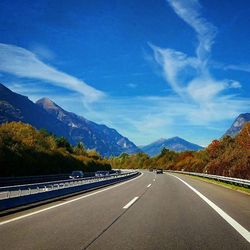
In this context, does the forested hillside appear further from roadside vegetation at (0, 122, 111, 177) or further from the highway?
the highway

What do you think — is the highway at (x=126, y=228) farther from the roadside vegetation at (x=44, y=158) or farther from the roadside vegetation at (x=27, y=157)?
the roadside vegetation at (x=27, y=157)

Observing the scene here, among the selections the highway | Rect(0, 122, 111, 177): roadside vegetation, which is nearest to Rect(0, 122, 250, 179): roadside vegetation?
Rect(0, 122, 111, 177): roadside vegetation

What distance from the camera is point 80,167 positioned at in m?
82.2

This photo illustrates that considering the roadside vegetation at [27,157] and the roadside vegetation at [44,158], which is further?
the roadside vegetation at [27,157]

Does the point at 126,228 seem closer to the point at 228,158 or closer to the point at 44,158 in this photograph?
the point at 228,158

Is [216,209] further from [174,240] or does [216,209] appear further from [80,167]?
[80,167]

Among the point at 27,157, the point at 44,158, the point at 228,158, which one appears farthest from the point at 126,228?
the point at 44,158

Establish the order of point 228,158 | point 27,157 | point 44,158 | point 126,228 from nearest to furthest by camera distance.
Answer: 1. point 126,228
2. point 27,157
3. point 228,158
4. point 44,158

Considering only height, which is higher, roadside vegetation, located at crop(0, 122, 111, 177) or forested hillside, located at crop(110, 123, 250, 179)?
forested hillside, located at crop(110, 123, 250, 179)

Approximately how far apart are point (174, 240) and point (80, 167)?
75.0m

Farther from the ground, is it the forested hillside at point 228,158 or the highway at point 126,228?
the forested hillside at point 228,158

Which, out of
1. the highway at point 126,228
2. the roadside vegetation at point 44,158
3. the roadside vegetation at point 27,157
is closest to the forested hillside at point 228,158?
the roadside vegetation at point 44,158

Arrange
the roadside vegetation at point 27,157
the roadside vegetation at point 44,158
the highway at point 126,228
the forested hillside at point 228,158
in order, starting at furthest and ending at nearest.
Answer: the roadside vegetation at point 27,157
the roadside vegetation at point 44,158
the forested hillside at point 228,158
the highway at point 126,228

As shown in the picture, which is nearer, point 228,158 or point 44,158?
point 228,158
